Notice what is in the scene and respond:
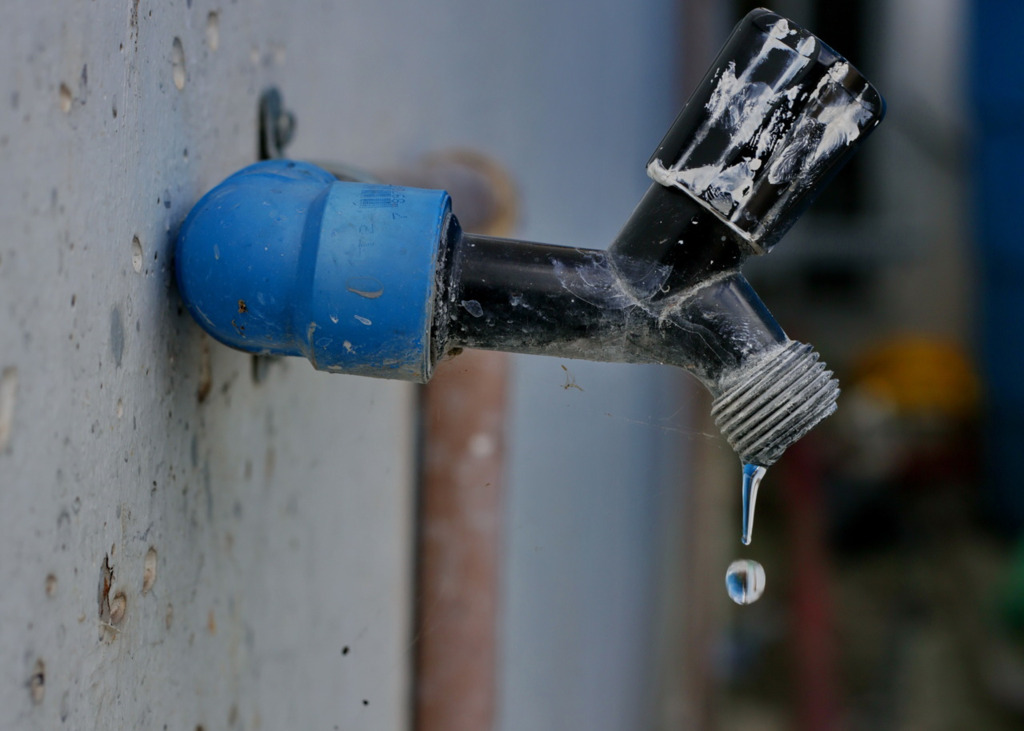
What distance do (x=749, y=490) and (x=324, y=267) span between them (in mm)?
180

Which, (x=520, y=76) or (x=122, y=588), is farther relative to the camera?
(x=520, y=76)

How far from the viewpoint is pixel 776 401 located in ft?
1.02

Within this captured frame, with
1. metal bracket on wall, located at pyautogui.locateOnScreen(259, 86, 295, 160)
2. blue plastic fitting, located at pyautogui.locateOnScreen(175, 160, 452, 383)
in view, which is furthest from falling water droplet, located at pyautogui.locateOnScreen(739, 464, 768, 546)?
metal bracket on wall, located at pyautogui.locateOnScreen(259, 86, 295, 160)

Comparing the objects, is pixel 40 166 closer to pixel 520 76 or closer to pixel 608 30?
pixel 520 76

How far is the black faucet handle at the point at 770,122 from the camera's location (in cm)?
32

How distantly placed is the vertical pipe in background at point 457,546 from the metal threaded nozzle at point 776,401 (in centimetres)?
37

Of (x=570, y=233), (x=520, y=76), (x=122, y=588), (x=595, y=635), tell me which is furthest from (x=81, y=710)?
(x=595, y=635)

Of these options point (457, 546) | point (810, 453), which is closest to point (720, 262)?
point (457, 546)

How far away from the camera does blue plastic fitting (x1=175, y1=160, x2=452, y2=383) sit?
30cm

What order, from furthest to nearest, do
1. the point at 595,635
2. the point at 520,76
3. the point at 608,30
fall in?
the point at 608,30 < the point at 595,635 < the point at 520,76

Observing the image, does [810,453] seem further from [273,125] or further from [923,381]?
[273,125]

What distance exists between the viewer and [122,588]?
0.95 feet

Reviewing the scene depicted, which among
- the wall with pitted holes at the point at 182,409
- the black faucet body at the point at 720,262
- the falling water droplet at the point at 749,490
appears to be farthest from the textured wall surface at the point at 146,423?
the falling water droplet at the point at 749,490

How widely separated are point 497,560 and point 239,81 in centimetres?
46
